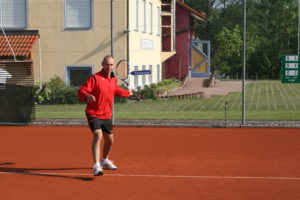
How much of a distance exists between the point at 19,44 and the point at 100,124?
17.8 metres

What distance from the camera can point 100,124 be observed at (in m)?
9.30

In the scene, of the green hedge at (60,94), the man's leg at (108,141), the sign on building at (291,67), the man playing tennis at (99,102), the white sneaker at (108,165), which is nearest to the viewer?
the man playing tennis at (99,102)

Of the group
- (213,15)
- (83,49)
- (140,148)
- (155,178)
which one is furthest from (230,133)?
(213,15)

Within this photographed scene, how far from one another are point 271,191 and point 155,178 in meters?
1.82

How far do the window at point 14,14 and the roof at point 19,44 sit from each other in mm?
329

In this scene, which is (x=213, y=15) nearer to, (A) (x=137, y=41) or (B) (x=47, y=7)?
(A) (x=137, y=41)

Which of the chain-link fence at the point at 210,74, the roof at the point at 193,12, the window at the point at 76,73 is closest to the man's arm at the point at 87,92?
the chain-link fence at the point at 210,74

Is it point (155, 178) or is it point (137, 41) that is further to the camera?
point (137, 41)

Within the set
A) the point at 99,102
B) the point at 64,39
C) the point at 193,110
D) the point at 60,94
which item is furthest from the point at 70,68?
the point at 99,102

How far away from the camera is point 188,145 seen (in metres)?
12.9

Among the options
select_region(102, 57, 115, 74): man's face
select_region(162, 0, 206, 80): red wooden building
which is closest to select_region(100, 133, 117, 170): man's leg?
select_region(102, 57, 115, 74): man's face

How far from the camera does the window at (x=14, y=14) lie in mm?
26344

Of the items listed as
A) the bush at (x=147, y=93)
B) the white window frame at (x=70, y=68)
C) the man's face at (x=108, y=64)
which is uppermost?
the white window frame at (x=70, y=68)

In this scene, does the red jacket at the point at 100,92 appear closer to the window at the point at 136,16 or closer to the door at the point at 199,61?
the door at the point at 199,61
